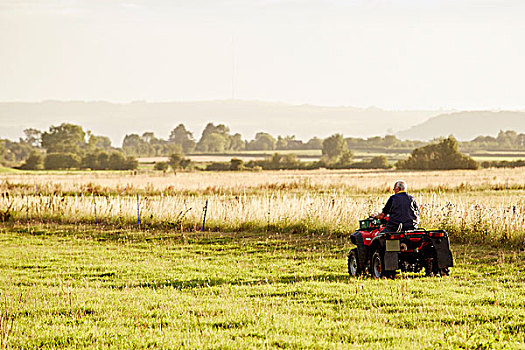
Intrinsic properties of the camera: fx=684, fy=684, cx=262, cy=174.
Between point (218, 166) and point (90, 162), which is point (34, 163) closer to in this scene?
point (90, 162)

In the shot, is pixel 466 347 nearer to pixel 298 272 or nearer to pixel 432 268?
pixel 432 268

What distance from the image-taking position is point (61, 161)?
117938 mm

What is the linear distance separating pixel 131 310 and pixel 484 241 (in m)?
11.0

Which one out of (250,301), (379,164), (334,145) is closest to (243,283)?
(250,301)

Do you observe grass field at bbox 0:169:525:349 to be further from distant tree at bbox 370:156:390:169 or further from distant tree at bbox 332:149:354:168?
distant tree at bbox 332:149:354:168

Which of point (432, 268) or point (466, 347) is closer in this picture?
point (466, 347)

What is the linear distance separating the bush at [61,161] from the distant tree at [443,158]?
58.1m

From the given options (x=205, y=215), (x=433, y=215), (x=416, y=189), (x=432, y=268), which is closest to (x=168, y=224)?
(x=205, y=215)

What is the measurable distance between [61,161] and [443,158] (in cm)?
6444

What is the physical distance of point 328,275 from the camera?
13594mm

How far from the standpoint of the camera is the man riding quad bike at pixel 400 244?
12.1 meters

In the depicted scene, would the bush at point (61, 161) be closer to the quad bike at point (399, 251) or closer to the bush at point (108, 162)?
the bush at point (108, 162)

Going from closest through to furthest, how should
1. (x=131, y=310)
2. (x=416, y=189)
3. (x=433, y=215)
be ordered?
1. (x=131, y=310)
2. (x=433, y=215)
3. (x=416, y=189)

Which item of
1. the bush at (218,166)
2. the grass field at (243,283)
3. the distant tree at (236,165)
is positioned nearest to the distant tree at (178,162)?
the bush at (218,166)
